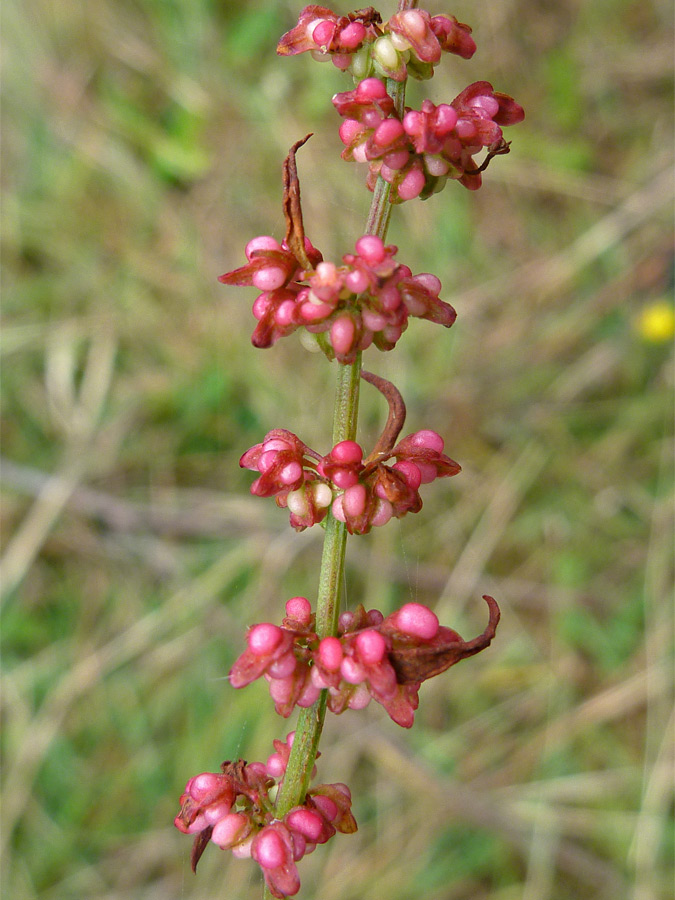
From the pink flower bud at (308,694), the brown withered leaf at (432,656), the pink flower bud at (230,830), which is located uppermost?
the brown withered leaf at (432,656)

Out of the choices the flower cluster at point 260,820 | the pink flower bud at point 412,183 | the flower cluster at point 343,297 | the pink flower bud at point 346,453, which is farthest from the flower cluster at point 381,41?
the flower cluster at point 260,820

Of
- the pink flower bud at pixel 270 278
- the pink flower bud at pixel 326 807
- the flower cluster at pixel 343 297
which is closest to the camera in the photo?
the flower cluster at pixel 343 297

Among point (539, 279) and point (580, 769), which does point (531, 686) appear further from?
point (539, 279)

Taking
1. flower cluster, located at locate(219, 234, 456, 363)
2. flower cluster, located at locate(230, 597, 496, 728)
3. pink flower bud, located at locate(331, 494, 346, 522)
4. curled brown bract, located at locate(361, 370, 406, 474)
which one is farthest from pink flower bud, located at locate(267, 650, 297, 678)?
flower cluster, located at locate(219, 234, 456, 363)

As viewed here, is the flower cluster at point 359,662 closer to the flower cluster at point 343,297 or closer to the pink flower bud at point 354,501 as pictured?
the pink flower bud at point 354,501

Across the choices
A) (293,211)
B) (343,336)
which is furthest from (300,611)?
(293,211)

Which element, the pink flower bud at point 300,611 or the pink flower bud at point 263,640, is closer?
the pink flower bud at point 263,640

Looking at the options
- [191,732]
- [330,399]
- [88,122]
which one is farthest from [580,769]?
[88,122]

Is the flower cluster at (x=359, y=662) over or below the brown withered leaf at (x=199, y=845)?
over
